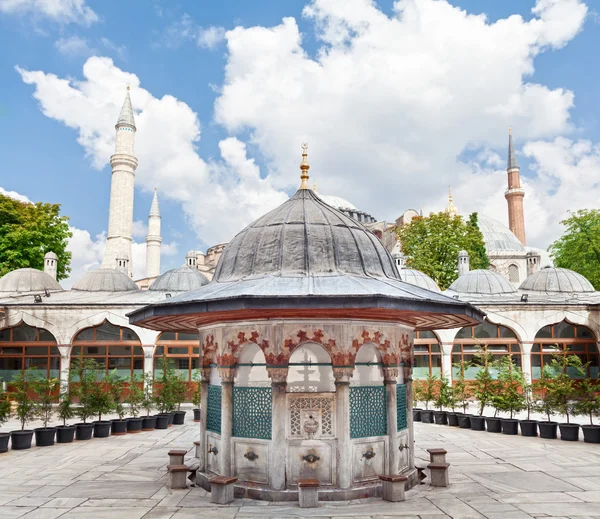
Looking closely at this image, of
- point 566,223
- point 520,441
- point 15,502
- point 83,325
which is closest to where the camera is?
point 15,502

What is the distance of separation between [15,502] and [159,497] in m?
2.17

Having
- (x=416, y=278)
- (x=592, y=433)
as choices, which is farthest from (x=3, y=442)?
(x=416, y=278)

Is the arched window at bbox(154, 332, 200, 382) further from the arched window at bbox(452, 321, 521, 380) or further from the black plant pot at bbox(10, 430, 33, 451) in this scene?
the arched window at bbox(452, 321, 521, 380)

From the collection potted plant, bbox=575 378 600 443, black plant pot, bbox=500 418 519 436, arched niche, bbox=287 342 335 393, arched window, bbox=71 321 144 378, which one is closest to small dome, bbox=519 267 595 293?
black plant pot, bbox=500 418 519 436

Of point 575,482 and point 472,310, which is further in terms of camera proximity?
point 575,482

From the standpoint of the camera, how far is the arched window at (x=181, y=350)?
25.1 metres

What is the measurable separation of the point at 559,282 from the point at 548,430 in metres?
17.0

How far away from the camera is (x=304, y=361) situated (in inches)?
346

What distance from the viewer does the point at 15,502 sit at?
27.6 ft

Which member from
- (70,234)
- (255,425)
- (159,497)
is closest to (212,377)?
(255,425)

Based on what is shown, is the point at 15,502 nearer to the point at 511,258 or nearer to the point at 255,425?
the point at 255,425

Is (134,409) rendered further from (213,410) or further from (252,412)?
(252,412)

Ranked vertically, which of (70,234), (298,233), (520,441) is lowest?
(520,441)

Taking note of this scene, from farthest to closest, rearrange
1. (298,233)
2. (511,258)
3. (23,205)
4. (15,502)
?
(511,258)
(23,205)
(298,233)
(15,502)
